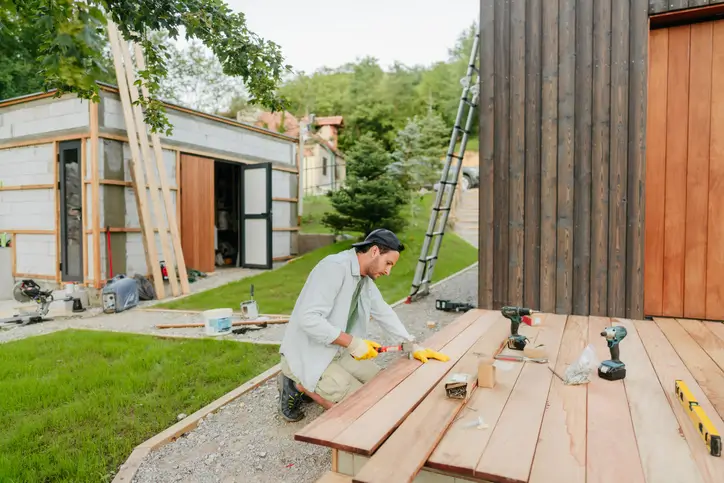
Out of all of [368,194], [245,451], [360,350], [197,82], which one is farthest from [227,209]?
[197,82]

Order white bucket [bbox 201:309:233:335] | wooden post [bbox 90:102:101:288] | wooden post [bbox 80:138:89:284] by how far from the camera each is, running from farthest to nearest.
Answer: wooden post [bbox 80:138:89:284], wooden post [bbox 90:102:101:288], white bucket [bbox 201:309:233:335]

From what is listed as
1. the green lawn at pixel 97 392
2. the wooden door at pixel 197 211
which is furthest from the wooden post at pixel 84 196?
the green lawn at pixel 97 392

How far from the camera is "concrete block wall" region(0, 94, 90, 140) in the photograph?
27.3 feet

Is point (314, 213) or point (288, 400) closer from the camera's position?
point (288, 400)

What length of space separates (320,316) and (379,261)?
50cm

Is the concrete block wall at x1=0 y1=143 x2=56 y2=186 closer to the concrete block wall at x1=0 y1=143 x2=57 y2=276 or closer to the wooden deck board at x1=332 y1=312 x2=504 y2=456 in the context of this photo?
the concrete block wall at x1=0 y1=143 x2=57 y2=276

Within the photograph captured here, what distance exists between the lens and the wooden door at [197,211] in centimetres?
1026

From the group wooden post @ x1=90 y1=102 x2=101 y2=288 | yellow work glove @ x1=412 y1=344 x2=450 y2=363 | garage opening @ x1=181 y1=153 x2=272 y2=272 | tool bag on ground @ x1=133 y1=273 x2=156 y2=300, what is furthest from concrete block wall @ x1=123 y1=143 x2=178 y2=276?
yellow work glove @ x1=412 y1=344 x2=450 y2=363

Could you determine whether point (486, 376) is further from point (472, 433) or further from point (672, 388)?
point (672, 388)

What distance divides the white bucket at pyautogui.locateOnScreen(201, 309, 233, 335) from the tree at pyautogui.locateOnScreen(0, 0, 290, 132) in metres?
2.28

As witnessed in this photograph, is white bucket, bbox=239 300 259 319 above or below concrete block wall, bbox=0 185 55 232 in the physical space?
below

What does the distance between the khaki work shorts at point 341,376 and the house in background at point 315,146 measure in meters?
20.9

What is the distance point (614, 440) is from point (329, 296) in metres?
1.64

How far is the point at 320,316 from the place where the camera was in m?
2.77
